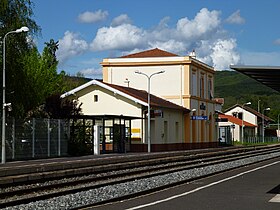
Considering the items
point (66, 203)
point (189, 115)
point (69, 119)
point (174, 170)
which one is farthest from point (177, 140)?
point (66, 203)

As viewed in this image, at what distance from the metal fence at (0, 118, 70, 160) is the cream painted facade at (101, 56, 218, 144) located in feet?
87.6

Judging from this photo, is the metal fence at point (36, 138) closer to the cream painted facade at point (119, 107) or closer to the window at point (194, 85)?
the cream painted facade at point (119, 107)

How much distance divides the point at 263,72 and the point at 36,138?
22.9 metres

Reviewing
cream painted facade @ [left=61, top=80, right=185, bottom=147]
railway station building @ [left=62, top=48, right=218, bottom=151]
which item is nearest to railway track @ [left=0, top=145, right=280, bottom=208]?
cream painted facade @ [left=61, top=80, right=185, bottom=147]

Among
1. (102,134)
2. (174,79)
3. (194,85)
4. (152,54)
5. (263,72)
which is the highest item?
(152,54)

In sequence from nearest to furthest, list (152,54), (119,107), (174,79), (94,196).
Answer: (94,196)
(119,107)
(174,79)
(152,54)

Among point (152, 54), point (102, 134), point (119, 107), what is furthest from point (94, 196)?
point (152, 54)

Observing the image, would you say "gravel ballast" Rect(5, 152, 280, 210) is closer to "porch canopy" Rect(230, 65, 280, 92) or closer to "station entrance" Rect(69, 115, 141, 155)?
"porch canopy" Rect(230, 65, 280, 92)

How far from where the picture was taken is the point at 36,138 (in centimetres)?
3866

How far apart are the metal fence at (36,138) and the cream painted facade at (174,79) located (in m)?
26.7

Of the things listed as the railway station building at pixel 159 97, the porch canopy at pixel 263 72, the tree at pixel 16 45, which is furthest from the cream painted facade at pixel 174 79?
the porch canopy at pixel 263 72

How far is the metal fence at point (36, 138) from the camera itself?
1419 inches

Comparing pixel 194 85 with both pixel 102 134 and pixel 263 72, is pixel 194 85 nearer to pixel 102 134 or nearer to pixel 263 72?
pixel 102 134

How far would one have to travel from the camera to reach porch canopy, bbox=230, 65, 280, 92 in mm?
17281
